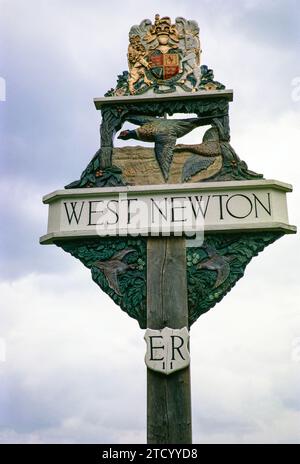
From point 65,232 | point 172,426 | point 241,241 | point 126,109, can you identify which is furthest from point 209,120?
point 172,426

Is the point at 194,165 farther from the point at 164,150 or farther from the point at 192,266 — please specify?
the point at 192,266

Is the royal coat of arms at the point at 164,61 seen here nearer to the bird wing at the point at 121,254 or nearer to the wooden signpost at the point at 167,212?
the wooden signpost at the point at 167,212

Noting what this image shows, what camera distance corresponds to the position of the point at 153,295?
5598mm

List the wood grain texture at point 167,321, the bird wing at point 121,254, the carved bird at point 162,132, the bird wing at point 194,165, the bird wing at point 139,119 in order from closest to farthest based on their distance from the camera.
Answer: the wood grain texture at point 167,321 → the bird wing at point 121,254 → the bird wing at point 194,165 → the carved bird at point 162,132 → the bird wing at point 139,119

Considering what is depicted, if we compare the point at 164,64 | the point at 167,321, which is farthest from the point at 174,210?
the point at 164,64

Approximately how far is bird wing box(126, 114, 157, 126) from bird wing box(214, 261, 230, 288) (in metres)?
1.97

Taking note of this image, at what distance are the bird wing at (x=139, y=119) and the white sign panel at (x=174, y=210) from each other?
2.98 feet

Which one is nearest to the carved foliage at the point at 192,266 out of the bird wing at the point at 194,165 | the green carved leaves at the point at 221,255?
the green carved leaves at the point at 221,255

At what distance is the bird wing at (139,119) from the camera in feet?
21.1

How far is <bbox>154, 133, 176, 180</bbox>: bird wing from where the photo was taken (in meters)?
6.13

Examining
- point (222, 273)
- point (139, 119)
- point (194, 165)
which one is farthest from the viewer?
point (139, 119)

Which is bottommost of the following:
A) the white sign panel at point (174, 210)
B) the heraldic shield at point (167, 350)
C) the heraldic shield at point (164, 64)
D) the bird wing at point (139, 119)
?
the heraldic shield at point (167, 350)

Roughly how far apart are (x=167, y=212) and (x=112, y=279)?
0.92m

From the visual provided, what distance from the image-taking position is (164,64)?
6.63 m
